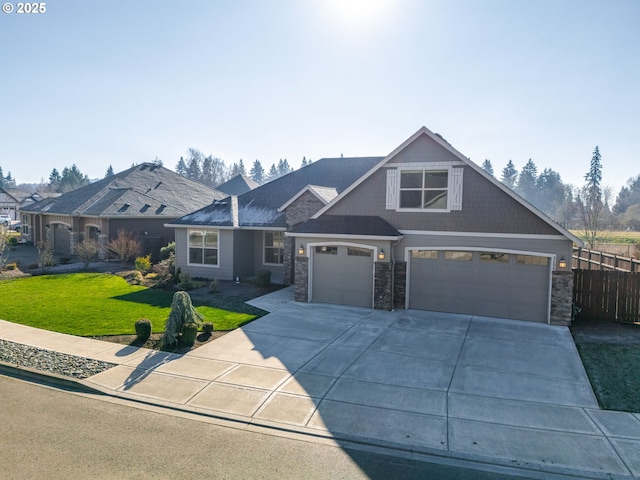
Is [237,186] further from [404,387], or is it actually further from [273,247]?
[404,387]

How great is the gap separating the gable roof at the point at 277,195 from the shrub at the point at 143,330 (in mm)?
9133

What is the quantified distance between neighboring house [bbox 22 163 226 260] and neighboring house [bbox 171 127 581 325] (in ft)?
50.6

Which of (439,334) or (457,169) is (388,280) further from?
(457,169)

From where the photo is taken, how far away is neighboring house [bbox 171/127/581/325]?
13.6m

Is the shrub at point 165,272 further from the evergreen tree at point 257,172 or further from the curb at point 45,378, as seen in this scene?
the evergreen tree at point 257,172

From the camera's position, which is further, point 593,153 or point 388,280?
point 593,153

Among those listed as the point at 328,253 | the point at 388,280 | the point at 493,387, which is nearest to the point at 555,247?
the point at 388,280

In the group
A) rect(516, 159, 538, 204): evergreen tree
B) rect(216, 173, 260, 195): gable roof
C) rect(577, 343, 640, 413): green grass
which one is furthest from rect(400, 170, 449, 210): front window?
rect(516, 159, 538, 204): evergreen tree

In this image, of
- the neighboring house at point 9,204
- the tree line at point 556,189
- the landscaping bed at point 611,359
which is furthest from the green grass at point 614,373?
the neighboring house at point 9,204

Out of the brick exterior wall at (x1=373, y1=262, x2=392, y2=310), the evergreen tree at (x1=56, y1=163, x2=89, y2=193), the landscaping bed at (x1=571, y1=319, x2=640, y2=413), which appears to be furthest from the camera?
the evergreen tree at (x1=56, y1=163, x2=89, y2=193)

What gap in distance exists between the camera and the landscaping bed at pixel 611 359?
8.22m

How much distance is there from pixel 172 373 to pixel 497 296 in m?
10.4

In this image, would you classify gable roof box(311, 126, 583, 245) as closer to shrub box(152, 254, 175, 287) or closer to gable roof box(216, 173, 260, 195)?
shrub box(152, 254, 175, 287)

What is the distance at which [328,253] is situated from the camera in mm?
16047
